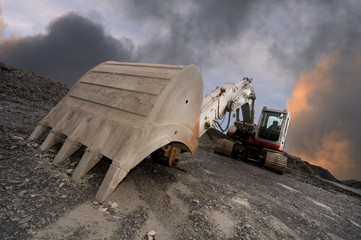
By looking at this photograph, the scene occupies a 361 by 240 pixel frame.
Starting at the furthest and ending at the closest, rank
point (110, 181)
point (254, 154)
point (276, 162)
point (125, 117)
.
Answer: point (254, 154) → point (276, 162) → point (125, 117) → point (110, 181)

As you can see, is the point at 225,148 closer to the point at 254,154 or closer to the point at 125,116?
the point at 254,154

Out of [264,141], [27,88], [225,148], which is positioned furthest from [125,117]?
[27,88]

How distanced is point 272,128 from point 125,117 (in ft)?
26.4

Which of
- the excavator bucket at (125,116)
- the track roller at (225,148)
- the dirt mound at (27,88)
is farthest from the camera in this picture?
the track roller at (225,148)

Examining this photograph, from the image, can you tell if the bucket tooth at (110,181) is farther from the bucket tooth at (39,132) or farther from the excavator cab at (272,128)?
the excavator cab at (272,128)

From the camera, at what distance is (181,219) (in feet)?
A: 7.30

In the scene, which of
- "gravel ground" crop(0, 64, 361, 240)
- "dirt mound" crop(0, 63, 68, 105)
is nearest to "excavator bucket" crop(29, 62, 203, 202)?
"gravel ground" crop(0, 64, 361, 240)

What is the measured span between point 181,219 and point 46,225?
51.8 inches

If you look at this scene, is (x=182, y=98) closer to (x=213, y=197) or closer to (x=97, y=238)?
(x=213, y=197)

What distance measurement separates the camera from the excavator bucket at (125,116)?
2322mm

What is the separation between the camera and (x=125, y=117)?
2.58 metres

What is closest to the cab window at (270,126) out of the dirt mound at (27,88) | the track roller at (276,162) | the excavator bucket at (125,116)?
the track roller at (276,162)

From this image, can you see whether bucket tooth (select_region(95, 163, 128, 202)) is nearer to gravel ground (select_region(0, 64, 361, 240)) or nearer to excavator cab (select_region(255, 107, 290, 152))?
gravel ground (select_region(0, 64, 361, 240))

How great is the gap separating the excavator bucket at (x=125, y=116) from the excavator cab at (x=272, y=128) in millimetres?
6499
